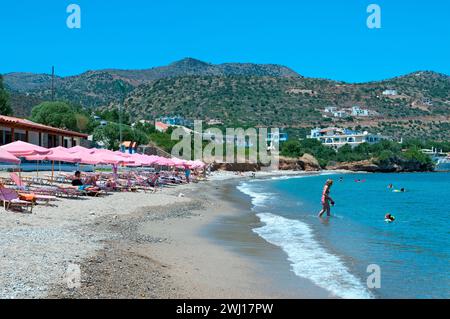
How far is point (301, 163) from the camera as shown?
112m

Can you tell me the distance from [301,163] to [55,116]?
66297 millimetres

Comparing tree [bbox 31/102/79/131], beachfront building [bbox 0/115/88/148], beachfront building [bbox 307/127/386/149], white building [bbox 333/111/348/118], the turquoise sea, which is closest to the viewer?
the turquoise sea

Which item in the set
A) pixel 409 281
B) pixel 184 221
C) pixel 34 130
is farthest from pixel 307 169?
pixel 409 281

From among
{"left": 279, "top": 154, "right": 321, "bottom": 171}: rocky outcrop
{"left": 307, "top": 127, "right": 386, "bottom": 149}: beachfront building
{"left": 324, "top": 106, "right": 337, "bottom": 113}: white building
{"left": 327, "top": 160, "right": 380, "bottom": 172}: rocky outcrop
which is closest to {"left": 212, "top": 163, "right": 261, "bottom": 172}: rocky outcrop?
{"left": 279, "top": 154, "right": 321, "bottom": 171}: rocky outcrop

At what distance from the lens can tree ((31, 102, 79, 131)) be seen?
55375 mm

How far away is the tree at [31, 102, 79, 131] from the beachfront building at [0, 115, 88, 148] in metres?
6.83

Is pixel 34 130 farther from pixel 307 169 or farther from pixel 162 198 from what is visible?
pixel 307 169

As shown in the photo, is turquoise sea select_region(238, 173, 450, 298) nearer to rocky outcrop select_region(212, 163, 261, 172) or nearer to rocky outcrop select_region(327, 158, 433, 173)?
rocky outcrop select_region(212, 163, 261, 172)

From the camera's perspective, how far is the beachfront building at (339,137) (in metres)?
135

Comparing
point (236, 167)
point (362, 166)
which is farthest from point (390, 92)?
point (236, 167)

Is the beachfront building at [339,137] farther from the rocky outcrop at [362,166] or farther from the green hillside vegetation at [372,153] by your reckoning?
the rocky outcrop at [362,166]

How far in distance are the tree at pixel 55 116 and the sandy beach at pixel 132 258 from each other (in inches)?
1572

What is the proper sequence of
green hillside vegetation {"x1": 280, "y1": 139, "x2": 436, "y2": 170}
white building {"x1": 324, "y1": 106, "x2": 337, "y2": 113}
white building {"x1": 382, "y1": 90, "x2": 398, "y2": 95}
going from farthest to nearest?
white building {"x1": 382, "y1": 90, "x2": 398, "y2": 95} < white building {"x1": 324, "y1": 106, "x2": 337, "y2": 113} < green hillside vegetation {"x1": 280, "y1": 139, "x2": 436, "y2": 170}

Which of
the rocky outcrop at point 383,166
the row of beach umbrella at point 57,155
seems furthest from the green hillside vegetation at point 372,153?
the row of beach umbrella at point 57,155
